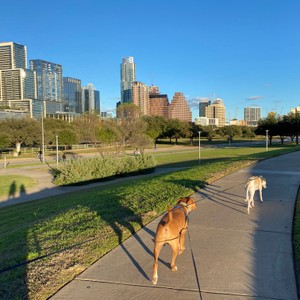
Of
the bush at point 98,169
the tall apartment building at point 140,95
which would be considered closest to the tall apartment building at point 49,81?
the tall apartment building at point 140,95

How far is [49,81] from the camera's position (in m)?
157

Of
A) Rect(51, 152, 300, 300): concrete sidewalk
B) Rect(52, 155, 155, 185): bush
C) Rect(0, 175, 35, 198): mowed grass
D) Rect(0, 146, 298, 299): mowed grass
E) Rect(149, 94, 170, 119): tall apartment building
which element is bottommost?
Rect(0, 175, 35, 198): mowed grass

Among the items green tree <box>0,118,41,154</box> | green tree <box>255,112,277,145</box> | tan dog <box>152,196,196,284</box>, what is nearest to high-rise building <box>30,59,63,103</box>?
green tree <box>0,118,41,154</box>

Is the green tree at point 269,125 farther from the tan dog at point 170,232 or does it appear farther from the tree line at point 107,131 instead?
the tan dog at point 170,232

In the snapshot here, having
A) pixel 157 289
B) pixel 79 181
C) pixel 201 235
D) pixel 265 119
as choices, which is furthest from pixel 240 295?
pixel 265 119

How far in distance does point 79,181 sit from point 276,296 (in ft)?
66.3

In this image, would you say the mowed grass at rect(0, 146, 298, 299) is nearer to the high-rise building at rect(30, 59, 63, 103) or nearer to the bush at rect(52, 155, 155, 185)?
the bush at rect(52, 155, 155, 185)

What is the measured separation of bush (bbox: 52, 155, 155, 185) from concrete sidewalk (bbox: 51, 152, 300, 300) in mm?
16975

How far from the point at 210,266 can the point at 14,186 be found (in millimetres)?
19089

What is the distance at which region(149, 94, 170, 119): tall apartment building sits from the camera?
619 ft

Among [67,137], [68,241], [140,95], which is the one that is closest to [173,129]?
[67,137]

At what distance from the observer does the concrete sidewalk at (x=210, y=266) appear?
12.0ft

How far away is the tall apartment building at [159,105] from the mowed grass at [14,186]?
537 feet

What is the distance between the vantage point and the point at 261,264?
439 cm
